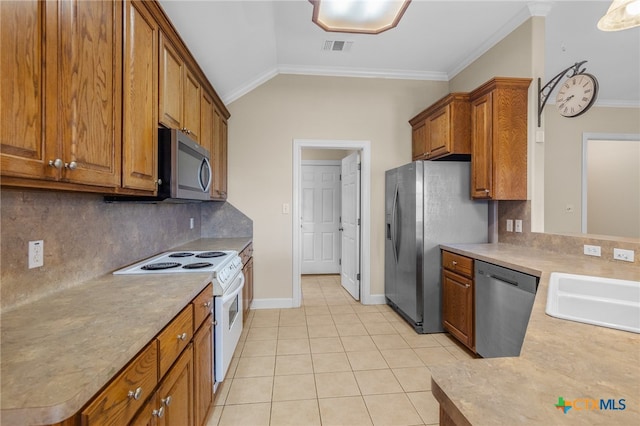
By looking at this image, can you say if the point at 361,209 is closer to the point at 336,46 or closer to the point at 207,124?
the point at 336,46

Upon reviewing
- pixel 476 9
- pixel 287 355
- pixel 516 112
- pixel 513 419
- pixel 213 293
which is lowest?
pixel 287 355

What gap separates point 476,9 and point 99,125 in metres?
3.02

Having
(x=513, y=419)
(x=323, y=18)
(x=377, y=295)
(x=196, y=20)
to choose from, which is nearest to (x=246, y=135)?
(x=196, y=20)

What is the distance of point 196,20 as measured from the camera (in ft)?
7.30

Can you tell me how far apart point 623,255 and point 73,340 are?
2869mm

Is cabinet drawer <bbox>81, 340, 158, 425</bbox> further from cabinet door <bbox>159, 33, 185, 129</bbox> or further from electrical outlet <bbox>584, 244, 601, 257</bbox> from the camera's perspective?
electrical outlet <bbox>584, 244, 601, 257</bbox>

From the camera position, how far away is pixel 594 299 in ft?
4.22

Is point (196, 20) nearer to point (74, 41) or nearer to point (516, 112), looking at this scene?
point (74, 41)

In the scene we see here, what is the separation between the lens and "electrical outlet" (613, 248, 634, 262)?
1864 millimetres

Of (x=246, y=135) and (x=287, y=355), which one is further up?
(x=246, y=135)

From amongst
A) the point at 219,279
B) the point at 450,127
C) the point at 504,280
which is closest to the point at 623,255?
the point at 504,280

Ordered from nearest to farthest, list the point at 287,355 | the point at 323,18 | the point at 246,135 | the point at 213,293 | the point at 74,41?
the point at 74,41 → the point at 213,293 → the point at 323,18 → the point at 287,355 → the point at 246,135

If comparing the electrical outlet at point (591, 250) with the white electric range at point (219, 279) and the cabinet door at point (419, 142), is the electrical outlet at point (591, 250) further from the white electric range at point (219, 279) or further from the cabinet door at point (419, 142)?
the white electric range at point (219, 279)

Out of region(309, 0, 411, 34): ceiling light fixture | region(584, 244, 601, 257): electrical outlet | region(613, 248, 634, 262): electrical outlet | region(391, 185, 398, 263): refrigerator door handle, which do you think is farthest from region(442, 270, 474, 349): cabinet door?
region(309, 0, 411, 34): ceiling light fixture
